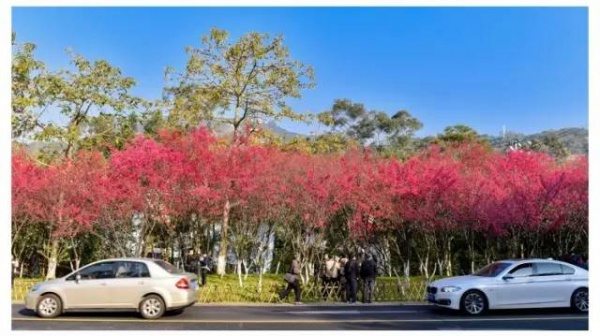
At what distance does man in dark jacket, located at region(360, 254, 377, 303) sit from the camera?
1688 centimetres

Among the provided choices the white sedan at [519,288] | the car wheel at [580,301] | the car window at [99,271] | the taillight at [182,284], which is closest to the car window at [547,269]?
the white sedan at [519,288]

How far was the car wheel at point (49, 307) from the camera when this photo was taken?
1289cm

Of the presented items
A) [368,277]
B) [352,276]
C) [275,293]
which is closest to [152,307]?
[275,293]

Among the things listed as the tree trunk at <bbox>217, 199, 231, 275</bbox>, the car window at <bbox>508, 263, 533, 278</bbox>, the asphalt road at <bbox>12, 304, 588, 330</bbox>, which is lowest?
the asphalt road at <bbox>12, 304, 588, 330</bbox>

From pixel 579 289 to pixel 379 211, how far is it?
7883mm

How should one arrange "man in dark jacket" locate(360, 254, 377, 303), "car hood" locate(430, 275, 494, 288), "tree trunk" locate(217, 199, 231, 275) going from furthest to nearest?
"tree trunk" locate(217, 199, 231, 275) < "man in dark jacket" locate(360, 254, 377, 303) < "car hood" locate(430, 275, 494, 288)

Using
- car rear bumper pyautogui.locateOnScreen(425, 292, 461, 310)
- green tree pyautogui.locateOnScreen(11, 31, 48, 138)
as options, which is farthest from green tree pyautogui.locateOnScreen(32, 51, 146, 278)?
car rear bumper pyautogui.locateOnScreen(425, 292, 461, 310)

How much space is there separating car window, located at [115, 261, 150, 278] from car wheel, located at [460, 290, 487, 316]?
25.5 feet

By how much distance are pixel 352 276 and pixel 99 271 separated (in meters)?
7.37

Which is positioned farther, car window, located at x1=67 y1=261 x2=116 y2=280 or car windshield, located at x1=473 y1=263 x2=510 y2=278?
car windshield, located at x1=473 y1=263 x2=510 y2=278

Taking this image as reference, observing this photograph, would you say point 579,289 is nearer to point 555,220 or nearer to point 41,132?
point 555,220

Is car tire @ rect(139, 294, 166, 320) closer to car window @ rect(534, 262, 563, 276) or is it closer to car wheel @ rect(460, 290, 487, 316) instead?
car wheel @ rect(460, 290, 487, 316)

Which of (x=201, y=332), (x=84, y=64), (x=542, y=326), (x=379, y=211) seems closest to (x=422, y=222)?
(x=379, y=211)

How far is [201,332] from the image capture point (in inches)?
441
